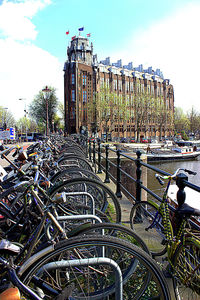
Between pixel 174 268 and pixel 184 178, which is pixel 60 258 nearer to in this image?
pixel 174 268

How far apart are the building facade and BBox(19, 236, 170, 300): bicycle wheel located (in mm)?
51497

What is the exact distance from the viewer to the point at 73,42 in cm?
5906

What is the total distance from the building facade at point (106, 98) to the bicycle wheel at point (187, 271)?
168 ft

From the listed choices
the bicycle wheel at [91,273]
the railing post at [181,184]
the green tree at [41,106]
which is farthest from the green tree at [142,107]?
the bicycle wheel at [91,273]

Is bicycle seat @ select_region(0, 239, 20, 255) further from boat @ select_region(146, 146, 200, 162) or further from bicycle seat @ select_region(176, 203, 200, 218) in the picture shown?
boat @ select_region(146, 146, 200, 162)

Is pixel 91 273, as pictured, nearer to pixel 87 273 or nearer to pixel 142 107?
pixel 87 273

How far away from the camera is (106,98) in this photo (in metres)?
56.2

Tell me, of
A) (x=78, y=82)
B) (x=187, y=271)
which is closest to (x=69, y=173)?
(x=187, y=271)

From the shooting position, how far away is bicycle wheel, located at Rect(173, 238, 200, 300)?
1.87 m

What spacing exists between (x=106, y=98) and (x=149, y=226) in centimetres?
5471

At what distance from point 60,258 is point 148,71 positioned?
287ft

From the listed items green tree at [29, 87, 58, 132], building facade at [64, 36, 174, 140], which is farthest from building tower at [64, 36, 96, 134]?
green tree at [29, 87, 58, 132]

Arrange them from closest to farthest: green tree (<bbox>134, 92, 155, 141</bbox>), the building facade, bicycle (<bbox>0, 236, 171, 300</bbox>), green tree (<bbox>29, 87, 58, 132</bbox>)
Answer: bicycle (<bbox>0, 236, 171, 300</bbox>)
green tree (<bbox>29, 87, 58, 132</bbox>)
the building facade
green tree (<bbox>134, 92, 155, 141</bbox>)

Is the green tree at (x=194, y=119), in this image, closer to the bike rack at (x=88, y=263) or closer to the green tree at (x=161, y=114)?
the green tree at (x=161, y=114)
